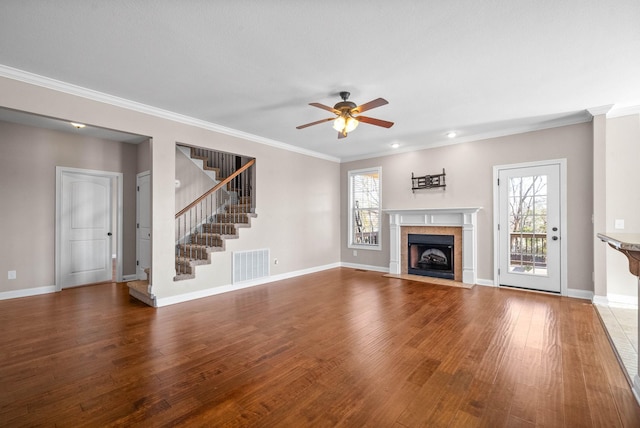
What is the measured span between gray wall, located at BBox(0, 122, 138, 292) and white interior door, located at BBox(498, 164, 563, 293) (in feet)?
24.7

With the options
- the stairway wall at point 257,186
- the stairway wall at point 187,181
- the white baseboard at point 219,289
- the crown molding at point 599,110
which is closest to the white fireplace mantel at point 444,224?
the stairway wall at point 257,186

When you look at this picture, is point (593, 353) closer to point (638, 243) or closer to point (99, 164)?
point (638, 243)

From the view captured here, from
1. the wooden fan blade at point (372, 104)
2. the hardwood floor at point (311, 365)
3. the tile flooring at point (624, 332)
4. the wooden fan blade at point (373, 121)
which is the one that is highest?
the wooden fan blade at point (372, 104)

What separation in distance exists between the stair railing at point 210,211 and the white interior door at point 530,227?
4.52 m

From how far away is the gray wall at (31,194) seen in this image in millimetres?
4473

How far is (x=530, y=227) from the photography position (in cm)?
483

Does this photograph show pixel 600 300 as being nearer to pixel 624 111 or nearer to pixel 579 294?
pixel 579 294

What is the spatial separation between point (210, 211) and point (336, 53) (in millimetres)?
4382

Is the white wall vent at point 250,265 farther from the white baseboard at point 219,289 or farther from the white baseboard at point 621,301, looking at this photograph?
the white baseboard at point 621,301

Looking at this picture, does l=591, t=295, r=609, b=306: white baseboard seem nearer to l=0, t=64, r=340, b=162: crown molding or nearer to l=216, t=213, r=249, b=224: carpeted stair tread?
l=216, t=213, r=249, b=224: carpeted stair tread

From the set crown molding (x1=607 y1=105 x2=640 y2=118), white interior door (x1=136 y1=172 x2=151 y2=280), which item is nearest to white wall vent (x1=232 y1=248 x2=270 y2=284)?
white interior door (x1=136 y1=172 x2=151 y2=280)

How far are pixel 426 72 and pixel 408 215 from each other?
348cm

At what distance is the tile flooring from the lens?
7.85 ft

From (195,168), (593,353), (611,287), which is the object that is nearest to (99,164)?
(195,168)
